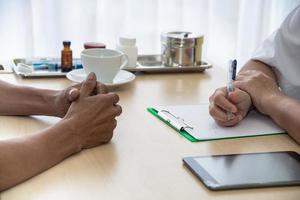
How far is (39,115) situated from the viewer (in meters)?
1.34

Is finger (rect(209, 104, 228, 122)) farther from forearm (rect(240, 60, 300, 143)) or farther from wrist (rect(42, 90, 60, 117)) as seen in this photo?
wrist (rect(42, 90, 60, 117))

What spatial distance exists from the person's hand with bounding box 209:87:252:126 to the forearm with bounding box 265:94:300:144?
0.06 meters

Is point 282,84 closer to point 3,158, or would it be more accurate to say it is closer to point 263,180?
point 263,180

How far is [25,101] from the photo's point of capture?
1351 mm

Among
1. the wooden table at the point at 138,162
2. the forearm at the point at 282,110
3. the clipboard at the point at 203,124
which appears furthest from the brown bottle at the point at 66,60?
the forearm at the point at 282,110

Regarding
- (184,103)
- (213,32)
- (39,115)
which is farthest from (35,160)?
(213,32)

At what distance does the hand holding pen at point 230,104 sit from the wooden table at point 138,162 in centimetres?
9

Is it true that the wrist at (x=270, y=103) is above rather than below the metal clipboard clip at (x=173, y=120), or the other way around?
above

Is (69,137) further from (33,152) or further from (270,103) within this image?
(270,103)

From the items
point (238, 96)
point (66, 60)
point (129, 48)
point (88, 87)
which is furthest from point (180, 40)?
point (88, 87)

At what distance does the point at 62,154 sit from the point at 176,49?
83 centimetres

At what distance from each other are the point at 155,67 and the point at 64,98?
550mm

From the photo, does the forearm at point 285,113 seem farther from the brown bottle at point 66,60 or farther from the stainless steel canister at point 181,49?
the brown bottle at point 66,60

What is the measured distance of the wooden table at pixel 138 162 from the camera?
925 mm
